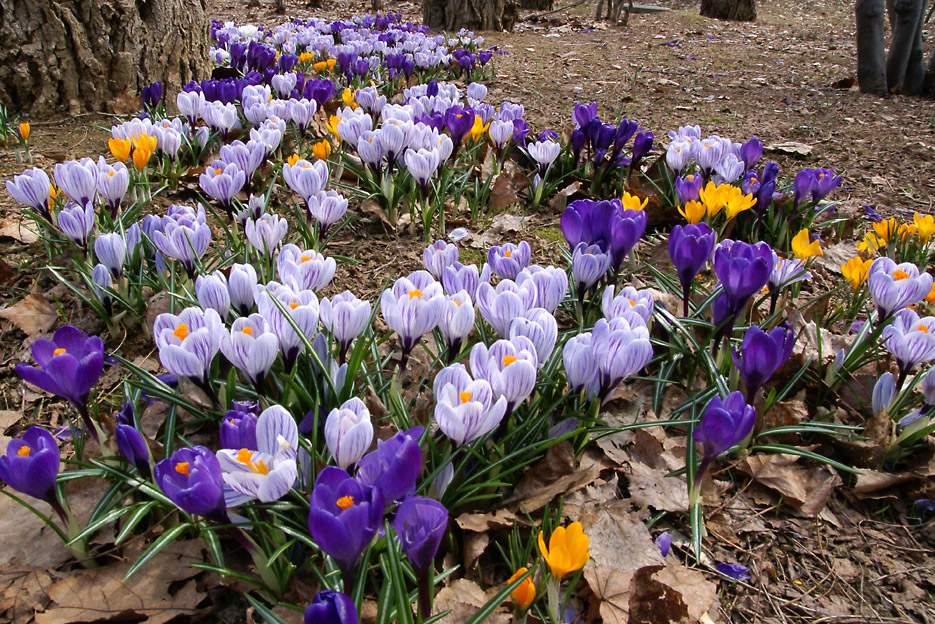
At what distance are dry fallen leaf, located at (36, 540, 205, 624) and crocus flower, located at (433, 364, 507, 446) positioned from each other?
616 millimetres

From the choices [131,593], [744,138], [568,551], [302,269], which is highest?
[744,138]

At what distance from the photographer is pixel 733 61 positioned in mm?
8102

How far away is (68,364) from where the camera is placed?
129cm

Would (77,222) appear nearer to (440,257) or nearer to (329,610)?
(440,257)

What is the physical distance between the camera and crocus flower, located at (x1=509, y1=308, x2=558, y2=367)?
4.57 feet

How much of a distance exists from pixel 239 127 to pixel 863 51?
6.12 m

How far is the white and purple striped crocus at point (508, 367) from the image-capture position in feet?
4.14

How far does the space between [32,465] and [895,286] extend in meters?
2.18

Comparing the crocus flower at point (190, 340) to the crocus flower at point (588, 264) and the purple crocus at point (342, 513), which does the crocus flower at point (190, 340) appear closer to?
the purple crocus at point (342, 513)

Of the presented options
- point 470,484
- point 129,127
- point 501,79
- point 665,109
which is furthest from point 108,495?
point 501,79

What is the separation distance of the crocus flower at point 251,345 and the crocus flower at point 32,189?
130cm

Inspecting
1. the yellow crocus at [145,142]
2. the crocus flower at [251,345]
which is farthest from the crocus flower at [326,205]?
the crocus flower at [251,345]

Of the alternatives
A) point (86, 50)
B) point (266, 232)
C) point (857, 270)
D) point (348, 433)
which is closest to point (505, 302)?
point (348, 433)

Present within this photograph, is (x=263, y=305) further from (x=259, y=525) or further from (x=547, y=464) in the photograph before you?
(x=547, y=464)
